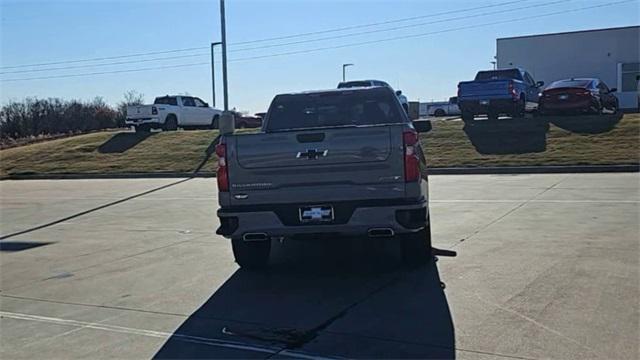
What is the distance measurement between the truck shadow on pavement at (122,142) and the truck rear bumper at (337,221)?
23.4 metres

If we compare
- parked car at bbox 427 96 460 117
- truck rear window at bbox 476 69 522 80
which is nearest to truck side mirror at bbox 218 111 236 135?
truck rear window at bbox 476 69 522 80

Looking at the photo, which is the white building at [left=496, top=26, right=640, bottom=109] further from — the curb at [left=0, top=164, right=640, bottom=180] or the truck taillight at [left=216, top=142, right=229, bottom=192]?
the truck taillight at [left=216, top=142, right=229, bottom=192]

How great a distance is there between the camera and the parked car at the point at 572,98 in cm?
2519

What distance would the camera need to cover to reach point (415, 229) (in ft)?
22.1

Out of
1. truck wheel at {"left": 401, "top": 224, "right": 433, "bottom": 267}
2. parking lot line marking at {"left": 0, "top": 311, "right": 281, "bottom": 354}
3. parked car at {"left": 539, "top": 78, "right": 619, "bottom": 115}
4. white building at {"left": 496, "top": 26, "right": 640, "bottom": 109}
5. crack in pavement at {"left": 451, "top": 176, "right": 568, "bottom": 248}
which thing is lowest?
parking lot line marking at {"left": 0, "top": 311, "right": 281, "bottom": 354}

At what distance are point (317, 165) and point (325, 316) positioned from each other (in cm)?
164

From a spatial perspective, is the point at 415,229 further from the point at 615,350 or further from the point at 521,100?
the point at 521,100

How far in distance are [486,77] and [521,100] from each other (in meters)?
2.09

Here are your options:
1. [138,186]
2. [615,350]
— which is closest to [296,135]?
[615,350]

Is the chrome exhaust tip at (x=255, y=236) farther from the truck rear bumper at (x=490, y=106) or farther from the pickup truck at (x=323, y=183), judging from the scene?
the truck rear bumper at (x=490, y=106)

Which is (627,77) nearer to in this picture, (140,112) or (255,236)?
(140,112)

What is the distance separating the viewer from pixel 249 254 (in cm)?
795

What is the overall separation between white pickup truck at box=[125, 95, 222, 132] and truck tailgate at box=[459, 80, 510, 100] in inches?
563

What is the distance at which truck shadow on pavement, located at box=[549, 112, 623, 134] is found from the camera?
2311 centimetres
